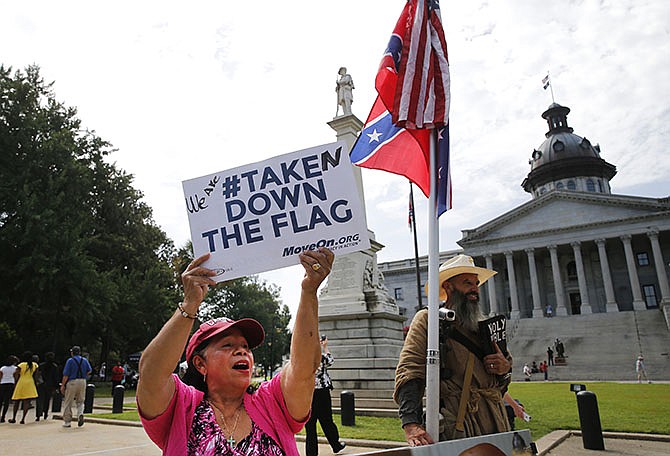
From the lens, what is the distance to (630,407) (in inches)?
594

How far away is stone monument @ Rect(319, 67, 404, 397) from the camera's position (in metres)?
15.2

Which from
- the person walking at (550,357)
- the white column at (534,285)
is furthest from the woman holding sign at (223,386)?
the white column at (534,285)

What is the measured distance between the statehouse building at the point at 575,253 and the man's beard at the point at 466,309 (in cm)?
5715

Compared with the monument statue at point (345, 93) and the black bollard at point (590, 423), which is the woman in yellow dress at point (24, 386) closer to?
the monument statue at point (345, 93)

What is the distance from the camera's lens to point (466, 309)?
4.12m

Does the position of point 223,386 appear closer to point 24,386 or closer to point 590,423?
point 590,423

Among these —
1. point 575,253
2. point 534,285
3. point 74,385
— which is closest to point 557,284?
point 534,285

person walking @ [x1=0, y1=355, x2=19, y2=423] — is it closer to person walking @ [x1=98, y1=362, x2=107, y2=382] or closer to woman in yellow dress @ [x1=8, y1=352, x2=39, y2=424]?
woman in yellow dress @ [x1=8, y1=352, x2=39, y2=424]

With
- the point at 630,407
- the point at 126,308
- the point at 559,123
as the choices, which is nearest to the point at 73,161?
the point at 126,308

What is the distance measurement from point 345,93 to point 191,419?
53.4 ft

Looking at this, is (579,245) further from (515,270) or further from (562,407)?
(562,407)

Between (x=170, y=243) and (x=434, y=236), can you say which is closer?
(x=434, y=236)

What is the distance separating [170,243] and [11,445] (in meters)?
34.3

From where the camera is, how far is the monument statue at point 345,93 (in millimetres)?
17406
